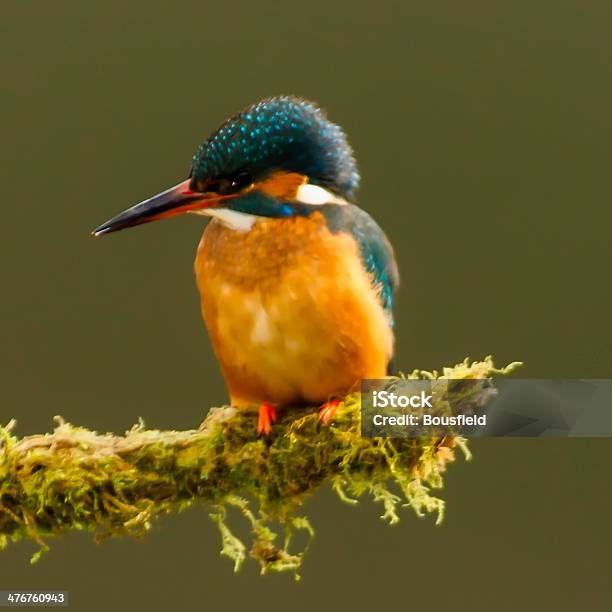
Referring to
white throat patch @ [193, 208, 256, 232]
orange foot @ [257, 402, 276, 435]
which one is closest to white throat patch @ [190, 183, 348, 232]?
white throat patch @ [193, 208, 256, 232]

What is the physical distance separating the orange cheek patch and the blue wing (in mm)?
63

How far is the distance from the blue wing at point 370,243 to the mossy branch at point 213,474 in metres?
0.27

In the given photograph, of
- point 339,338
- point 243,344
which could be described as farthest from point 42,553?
point 339,338

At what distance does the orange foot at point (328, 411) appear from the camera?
1.88 m

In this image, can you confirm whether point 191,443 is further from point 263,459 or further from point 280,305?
point 280,305

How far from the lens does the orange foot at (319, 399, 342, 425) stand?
1884mm

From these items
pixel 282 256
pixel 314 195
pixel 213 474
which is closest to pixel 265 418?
pixel 213 474

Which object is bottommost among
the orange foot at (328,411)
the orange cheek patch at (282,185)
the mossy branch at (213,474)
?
the mossy branch at (213,474)

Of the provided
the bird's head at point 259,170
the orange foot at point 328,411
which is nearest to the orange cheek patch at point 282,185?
the bird's head at point 259,170

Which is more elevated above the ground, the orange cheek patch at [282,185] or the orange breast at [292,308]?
the orange cheek patch at [282,185]

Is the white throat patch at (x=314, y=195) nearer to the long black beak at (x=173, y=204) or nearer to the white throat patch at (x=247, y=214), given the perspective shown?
the white throat patch at (x=247, y=214)

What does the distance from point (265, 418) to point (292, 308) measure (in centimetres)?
23

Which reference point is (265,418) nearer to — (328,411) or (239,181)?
(328,411)

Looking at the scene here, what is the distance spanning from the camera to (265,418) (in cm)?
200
